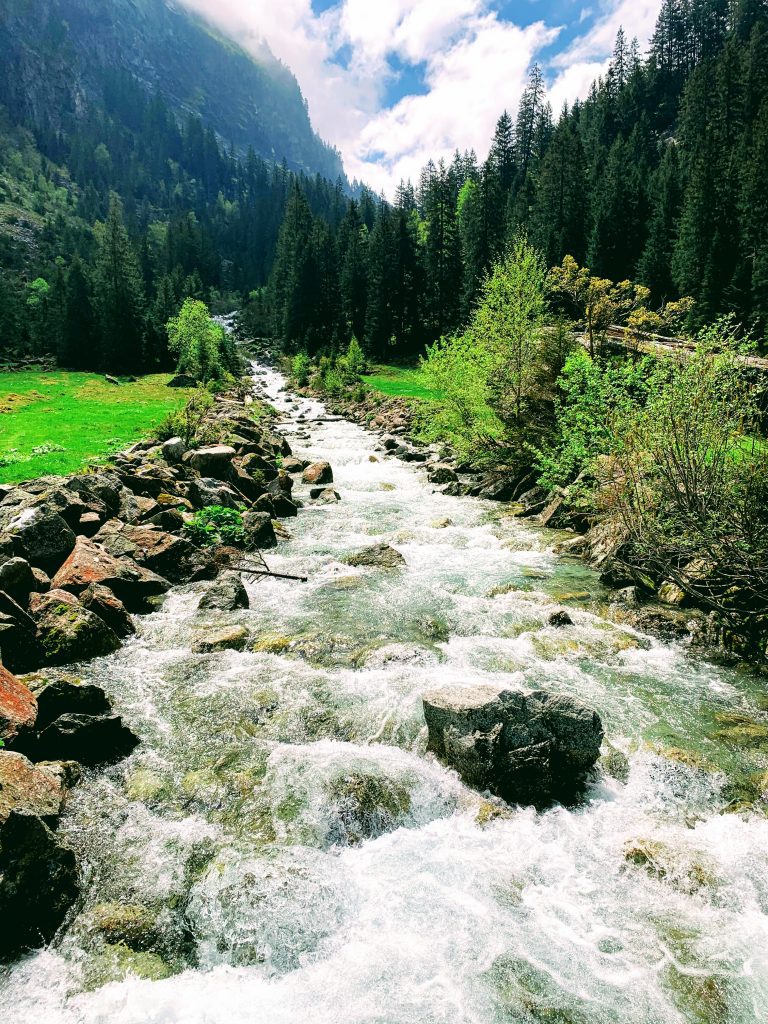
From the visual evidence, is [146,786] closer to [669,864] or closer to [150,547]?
[669,864]

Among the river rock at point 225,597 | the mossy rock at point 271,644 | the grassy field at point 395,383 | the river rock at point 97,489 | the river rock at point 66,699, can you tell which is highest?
the grassy field at point 395,383

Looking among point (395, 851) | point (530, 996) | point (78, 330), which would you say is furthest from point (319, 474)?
→ point (78, 330)

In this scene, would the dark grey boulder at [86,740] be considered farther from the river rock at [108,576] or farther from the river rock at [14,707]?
the river rock at [108,576]

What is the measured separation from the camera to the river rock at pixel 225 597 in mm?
12609

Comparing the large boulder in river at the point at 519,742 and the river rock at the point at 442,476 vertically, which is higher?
the river rock at the point at 442,476

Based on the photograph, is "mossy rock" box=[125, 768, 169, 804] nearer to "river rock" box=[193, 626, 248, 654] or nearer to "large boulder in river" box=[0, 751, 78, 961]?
"large boulder in river" box=[0, 751, 78, 961]

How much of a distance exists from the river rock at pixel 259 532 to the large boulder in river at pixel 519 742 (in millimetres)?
10503

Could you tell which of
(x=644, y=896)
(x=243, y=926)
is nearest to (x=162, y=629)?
(x=243, y=926)

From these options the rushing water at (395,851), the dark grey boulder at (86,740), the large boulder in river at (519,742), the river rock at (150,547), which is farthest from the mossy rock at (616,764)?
the river rock at (150,547)

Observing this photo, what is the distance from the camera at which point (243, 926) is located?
549 cm

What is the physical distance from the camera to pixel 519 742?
24.2 feet

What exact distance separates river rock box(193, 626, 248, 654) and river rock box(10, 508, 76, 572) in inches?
169

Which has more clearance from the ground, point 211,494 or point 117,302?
point 117,302

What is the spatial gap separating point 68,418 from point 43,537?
24871 mm
